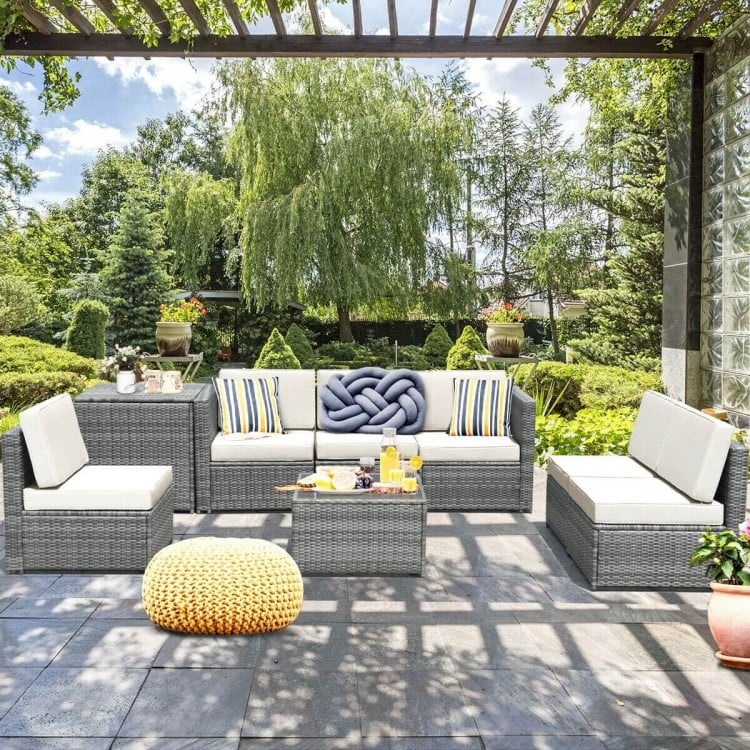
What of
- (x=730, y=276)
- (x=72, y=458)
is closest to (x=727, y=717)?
(x=72, y=458)

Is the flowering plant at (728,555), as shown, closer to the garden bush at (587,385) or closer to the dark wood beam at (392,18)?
the dark wood beam at (392,18)

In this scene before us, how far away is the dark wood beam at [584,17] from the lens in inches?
213

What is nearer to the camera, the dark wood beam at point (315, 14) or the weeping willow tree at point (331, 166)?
the dark wood beam at point (315, 14)

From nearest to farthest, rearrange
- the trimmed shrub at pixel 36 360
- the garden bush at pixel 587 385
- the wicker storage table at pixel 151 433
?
the wicker storage table at pixel 151 433, the garden bush at pixel 587 385, the trimmed shrub at pixel 36 360

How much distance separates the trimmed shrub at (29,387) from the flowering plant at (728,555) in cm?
642

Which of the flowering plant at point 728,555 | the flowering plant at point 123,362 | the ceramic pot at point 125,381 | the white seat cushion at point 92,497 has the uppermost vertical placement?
the flowering plant at point 123,362

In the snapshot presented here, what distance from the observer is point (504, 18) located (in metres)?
5.55

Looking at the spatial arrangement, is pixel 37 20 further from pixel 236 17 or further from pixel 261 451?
pixel 261 451

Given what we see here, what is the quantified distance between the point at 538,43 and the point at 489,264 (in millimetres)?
13409

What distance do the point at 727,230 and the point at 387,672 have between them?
5.00m

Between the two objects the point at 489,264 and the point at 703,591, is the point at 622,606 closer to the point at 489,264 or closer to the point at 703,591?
the point at 703,591

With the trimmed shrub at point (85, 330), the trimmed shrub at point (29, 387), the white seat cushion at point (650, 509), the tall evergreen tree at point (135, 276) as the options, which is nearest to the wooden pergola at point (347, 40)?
the trimmed shrub at point (29, 387)

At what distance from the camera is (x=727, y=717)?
2.29 meters

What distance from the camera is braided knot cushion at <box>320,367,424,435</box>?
4793 millimetres
